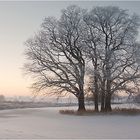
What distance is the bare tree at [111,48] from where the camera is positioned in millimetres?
31047

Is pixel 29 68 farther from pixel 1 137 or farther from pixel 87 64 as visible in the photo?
pixel 1 137

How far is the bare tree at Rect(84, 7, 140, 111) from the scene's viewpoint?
102ft

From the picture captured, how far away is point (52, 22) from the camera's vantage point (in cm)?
3431

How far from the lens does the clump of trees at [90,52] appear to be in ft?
103

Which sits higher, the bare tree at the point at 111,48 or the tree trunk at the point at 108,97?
the bare tree at the point at 111,48

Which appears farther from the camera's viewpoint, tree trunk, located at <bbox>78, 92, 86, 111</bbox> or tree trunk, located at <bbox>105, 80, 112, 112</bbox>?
tree trunk, located at <bbox>78, 92, 86, 111</bbox>

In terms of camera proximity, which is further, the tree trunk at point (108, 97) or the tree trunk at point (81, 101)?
the tree trunk at point (81, 101)

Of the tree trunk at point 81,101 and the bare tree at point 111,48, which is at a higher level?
the bare tree at point 111,48

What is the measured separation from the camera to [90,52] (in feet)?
106

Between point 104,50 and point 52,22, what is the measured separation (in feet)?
22.5

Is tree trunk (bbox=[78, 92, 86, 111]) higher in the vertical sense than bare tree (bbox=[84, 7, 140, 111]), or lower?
lower

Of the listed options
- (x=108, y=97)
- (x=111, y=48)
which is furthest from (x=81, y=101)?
(x=111, y=48)

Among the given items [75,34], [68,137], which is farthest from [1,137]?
[75,34]

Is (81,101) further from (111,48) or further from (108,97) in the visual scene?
(111,48)
